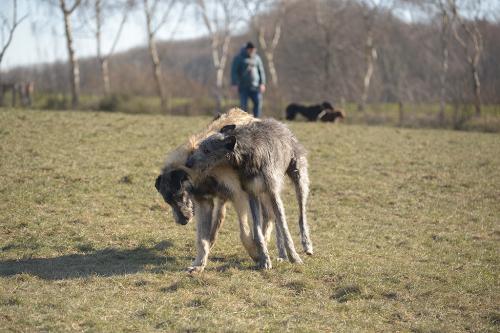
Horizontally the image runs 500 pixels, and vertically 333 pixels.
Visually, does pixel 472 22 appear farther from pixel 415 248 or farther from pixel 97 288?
pixel 97 288

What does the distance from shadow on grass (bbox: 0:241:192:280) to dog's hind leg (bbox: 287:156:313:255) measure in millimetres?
1498

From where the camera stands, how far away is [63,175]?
34.5 ft

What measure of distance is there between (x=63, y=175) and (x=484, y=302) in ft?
24.7

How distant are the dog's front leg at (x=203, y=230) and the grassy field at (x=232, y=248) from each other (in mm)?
187

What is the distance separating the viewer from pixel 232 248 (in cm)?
772

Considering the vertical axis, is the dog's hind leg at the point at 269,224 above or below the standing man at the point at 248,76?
below

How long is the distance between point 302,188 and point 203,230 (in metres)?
1.66

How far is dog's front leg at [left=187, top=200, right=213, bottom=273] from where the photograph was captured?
6.60 metres

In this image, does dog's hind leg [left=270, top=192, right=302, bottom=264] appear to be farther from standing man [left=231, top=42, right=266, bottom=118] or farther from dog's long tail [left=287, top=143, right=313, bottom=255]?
standing man [left=231, top=42, right=266, bottom=118]

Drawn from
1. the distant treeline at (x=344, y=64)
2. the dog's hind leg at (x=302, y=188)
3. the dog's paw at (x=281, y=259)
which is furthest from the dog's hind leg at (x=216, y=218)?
the distant treeline at (x=344, y=64)

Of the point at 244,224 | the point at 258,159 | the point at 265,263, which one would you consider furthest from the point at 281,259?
the point at 258,159

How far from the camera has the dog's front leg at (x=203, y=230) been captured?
6598 mm

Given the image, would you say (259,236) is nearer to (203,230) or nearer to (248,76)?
(203,230)

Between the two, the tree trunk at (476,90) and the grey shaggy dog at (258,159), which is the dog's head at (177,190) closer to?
the grey shaggy dog at (258,159)
